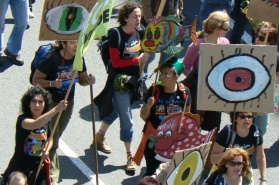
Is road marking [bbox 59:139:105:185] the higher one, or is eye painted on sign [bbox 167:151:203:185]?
eye painted on sign [bbox 167:151:203:185]

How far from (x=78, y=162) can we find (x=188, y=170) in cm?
250

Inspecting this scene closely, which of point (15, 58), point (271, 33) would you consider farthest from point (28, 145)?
point (15, 58)

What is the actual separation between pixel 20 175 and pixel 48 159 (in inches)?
22.0

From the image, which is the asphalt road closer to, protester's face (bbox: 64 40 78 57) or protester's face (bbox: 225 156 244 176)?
protester's face (bbox: 64 40 78 57)

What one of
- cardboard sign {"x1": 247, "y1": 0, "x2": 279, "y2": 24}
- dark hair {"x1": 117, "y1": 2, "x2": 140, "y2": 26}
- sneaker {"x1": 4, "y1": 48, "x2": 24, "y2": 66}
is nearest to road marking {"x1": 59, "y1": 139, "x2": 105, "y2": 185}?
dark hair {"x1": 117, "y1": 2, "x2": 140, "y2": 26}

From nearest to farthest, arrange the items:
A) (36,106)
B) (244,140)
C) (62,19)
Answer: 1. (36,106)
2. (244,140)
3. (62,19)

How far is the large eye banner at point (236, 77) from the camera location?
8.29 meters

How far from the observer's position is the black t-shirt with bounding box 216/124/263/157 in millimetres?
8875

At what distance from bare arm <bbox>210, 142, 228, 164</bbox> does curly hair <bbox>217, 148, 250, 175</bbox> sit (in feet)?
1.43

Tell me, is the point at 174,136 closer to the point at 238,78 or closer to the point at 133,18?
the point at 238,78

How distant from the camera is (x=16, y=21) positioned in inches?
462

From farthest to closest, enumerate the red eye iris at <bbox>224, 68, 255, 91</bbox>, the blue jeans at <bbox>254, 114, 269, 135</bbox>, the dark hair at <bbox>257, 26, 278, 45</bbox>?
1. the blue jeans at <bbox>254, 114, 269, 135</bbox>
2. the dark hair at <bbox>257, 26, 278, 45</bbox>
3. the red eye iris at <bbox>224, 68, 255, 91</bbox>

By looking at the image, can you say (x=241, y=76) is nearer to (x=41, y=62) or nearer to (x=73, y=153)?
(x=41, y=62)

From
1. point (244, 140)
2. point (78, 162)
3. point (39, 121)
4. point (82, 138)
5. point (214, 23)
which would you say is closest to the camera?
point (39, 121)
